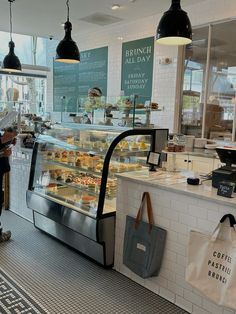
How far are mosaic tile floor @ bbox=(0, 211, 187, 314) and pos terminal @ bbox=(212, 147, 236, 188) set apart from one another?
112 centimetres

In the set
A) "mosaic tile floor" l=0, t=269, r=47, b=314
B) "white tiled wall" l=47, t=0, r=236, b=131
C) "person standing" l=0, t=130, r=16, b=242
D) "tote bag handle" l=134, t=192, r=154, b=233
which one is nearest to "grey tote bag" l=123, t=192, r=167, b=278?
"tote bag handle" l=134, t=192, r=154, b=233

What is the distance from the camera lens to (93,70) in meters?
7.60

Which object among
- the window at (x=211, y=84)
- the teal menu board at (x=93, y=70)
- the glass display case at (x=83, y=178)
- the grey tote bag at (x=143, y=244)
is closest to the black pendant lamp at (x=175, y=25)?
the glass display case at (x=83, y=178)

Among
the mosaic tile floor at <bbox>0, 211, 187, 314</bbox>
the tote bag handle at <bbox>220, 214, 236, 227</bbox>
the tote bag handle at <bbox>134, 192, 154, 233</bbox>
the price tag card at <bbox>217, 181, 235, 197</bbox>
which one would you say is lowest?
the mosaic tile floor at <bbox>0, 211, 187, 314</bbox>

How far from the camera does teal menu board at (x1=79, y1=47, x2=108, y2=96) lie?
732 centimetres

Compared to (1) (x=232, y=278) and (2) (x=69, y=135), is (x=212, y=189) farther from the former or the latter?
(2) (x=69, y=135)

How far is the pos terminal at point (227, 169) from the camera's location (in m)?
2.44

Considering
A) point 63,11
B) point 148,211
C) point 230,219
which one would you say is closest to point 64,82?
point 63,11

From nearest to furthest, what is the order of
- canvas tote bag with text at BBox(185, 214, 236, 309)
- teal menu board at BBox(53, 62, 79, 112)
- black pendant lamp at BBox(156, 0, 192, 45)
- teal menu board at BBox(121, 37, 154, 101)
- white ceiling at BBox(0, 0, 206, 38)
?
1. canvas tote bag with text at BBox(185, 214, 236, 309)
2. black pendant lamp at BBox(156, 0, 192, 45)
3. white ceiling at BBox(0, 0, 206, 38)
4. teal menu board at BBox(121, 37, 154, 101)
5. teal menu board at BBox(53, 62, 79, 112)

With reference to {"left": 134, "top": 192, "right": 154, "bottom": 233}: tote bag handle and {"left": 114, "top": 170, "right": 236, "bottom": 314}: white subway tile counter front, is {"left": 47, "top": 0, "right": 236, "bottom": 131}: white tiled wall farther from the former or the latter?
{"left": 134, "top": 192, "right": 154, "bottom": 233}: tote bag handle

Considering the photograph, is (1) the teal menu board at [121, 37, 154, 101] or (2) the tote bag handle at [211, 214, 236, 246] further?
(1) the teal menu board at [121, 37, 154, 101]

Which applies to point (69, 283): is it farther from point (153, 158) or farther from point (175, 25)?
point (175, 25)

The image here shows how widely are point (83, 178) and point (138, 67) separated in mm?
3516

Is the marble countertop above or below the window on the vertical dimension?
below
